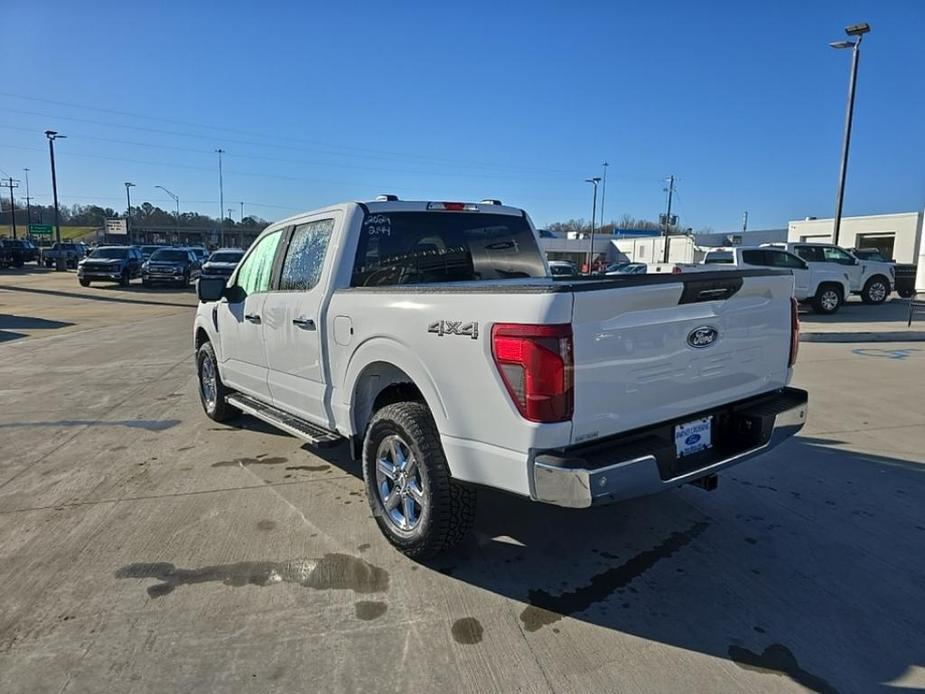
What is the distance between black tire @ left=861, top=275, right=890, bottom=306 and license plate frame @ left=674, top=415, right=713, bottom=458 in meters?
19.7

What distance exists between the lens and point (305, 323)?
4.15 meters

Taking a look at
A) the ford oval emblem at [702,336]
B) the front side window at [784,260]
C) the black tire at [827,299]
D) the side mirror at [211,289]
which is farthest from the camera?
the black tire at [827,299]

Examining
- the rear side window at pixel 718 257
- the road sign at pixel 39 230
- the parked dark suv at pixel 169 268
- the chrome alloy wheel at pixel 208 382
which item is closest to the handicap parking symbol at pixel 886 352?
the rear side window at pixel 718 257

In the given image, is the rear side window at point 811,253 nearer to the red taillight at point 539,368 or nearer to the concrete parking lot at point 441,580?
the concrete parking lot at point 441,580

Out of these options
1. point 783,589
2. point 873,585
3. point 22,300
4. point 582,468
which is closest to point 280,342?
point 582,468

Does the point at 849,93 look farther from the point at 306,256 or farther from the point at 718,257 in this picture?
the point at 306,256

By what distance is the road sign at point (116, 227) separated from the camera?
3292 inches

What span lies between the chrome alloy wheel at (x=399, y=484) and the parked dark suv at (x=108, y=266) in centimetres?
2854

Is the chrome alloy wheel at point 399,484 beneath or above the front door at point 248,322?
beneath

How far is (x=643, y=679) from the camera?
246cm

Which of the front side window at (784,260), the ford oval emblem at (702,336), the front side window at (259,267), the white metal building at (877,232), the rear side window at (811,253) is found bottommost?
the ford oval emblem at (702,336)

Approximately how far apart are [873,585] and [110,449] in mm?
5712

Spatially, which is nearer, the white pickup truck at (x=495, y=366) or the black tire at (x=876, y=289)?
the white pickup truck at (x=495, y=366)

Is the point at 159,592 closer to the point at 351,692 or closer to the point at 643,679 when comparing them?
the point at 351,692
